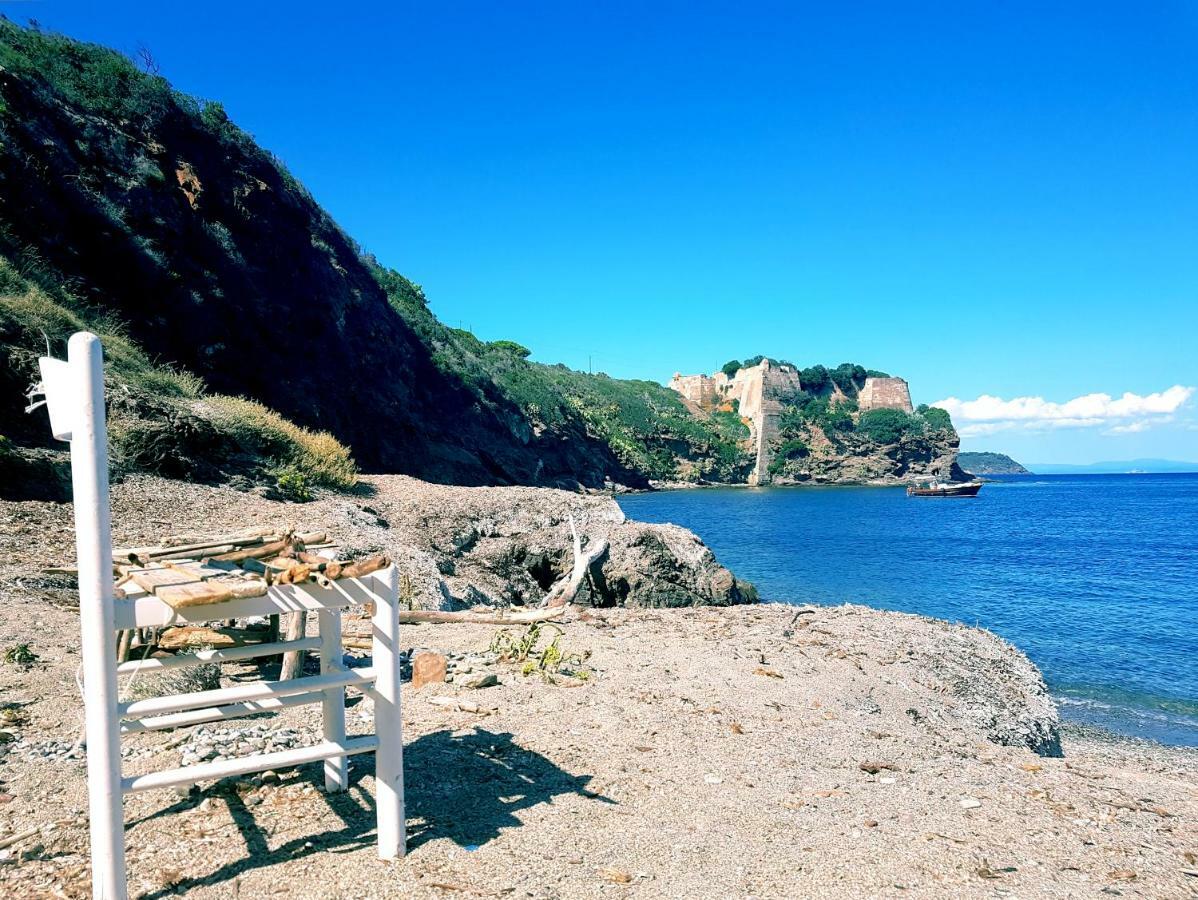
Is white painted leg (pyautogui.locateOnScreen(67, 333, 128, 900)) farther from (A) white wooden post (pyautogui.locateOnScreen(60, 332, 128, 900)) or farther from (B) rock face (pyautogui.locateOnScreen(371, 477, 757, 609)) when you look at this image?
(B) rock face (pyautogui.locateOnScreen(371, 477, 757, 609))

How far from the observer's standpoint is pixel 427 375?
36.5 meters

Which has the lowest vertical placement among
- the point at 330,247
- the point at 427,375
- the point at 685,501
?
the point at 685,501

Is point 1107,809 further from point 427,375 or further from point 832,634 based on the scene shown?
point 427,375

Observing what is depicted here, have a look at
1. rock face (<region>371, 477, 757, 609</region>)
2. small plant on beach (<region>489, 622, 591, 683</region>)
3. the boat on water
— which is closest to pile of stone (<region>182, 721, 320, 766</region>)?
small plant on beach (<region>489, 622, 591, 683</region>)

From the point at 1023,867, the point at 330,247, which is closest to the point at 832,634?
the point at 1023,867

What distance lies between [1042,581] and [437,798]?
2609cm

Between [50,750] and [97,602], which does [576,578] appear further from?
[97,602]

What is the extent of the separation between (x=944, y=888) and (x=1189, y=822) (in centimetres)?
239

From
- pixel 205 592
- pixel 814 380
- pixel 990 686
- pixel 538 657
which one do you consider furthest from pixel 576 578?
pixel 814 380

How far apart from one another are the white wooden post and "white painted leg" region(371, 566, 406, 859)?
Answer: 99cm

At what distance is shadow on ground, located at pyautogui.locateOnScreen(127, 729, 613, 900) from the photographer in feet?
11.4

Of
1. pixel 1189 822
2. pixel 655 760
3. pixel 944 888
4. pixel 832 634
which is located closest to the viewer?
pixel 944 888

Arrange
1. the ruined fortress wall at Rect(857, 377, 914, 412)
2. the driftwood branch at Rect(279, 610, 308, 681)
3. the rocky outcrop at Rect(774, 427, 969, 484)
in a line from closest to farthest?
the driftwood branch at Rect(279, 610, 308, 681) → the rocky outcrop at Rect(774, 427, 969, 484) → the ruined fortress wall at Rect(857, 377, 914, 412)

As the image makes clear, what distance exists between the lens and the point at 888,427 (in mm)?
116562
